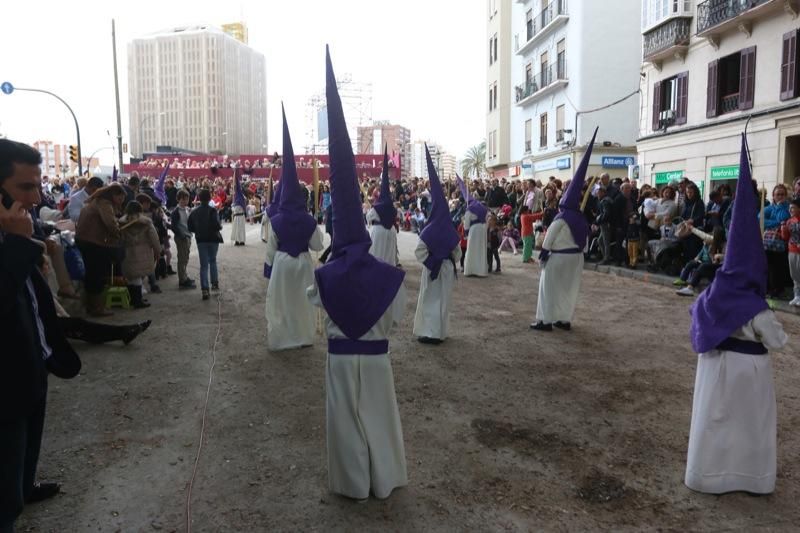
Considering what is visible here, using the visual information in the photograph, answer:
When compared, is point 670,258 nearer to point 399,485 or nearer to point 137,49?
point 399,485

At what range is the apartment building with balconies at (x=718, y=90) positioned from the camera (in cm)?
1580

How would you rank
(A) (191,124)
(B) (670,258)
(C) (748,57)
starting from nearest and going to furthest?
(B) (670,258) → (C) (748,57) → (A) (191,124)

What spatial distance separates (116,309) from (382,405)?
273 inches

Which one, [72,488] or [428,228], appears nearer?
[72,488]

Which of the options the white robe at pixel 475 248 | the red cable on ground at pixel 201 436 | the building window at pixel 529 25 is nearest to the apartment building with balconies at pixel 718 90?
the white robe at pixel 475 248

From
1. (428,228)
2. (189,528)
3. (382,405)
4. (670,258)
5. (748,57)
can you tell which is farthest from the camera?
(748,57)

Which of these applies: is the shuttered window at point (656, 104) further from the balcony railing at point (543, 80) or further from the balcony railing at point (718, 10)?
the balcony railing at point (543, 80)

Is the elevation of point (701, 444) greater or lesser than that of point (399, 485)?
greater

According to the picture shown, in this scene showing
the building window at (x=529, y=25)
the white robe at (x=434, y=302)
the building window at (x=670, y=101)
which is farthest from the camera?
the building window at (x=529, y=25)

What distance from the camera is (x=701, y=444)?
3.85 m

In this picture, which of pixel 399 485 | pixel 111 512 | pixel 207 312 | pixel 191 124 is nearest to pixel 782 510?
pixel 399 485

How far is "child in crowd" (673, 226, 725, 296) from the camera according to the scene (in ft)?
34.3

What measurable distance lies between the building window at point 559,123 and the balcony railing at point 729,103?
1130cm

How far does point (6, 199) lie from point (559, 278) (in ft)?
22.3
